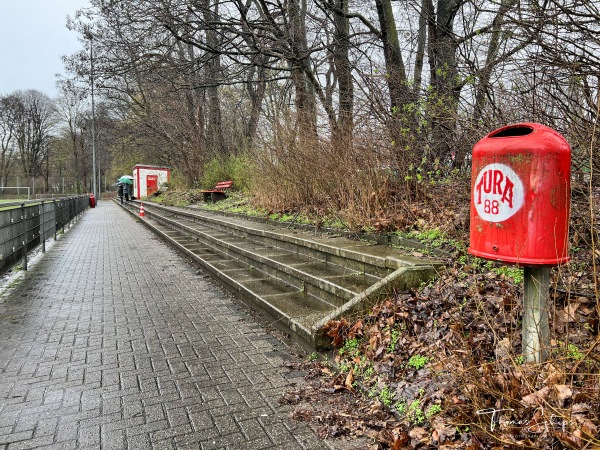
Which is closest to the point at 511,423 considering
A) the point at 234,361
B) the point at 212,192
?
the point at 234,361

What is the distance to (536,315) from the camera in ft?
7.47

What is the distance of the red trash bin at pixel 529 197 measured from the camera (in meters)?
2.13

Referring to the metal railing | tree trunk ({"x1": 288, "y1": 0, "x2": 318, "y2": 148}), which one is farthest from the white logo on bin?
the metal railing

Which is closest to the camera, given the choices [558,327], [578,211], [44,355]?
[558,327]

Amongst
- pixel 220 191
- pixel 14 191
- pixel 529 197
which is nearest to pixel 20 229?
pixel 529 197

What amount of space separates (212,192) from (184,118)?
18.2 ft

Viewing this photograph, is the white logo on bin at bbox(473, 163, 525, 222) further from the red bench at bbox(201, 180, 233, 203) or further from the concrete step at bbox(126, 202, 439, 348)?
the red bench at bbox(201, 180, 233, 203)

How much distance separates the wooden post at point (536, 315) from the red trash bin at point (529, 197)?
142 mm

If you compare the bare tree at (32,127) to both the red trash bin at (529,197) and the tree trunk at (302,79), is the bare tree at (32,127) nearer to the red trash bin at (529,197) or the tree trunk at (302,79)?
the tree trunk at (302,79)

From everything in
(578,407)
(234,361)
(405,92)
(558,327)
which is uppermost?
(405,92)

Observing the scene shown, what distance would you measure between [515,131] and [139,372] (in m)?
3.43

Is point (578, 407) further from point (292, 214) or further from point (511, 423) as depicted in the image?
point (292, 214)

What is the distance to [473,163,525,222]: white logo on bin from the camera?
2.20 meters

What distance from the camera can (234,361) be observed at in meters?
3.83
